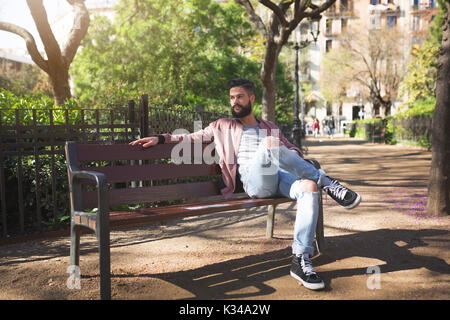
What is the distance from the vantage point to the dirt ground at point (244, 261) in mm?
3170

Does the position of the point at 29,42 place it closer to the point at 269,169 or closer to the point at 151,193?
the point at 151,193

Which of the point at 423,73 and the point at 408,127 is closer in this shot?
the point at 408,127

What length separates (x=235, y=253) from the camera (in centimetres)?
417

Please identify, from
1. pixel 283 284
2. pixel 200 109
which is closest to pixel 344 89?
pixel 200 109

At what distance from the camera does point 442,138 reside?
16.8 feet

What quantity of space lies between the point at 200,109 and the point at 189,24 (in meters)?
13.2

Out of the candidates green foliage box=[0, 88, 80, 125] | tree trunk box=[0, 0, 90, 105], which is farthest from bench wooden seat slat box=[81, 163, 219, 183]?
tree trunk box=[0, 0, 90, 105]

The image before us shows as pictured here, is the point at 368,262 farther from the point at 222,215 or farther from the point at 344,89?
the point at 344,89

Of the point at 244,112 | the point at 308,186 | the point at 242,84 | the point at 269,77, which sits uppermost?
the point at 269,77

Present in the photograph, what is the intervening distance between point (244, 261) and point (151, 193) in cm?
104

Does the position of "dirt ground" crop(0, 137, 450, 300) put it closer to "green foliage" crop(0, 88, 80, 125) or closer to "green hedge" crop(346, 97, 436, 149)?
"green foliage" crop(0, 88, 80, 125)

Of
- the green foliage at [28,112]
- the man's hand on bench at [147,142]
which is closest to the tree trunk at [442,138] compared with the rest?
the man's hand on bench at [147,142]

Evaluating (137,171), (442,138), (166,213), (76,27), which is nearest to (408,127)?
(76,27)
